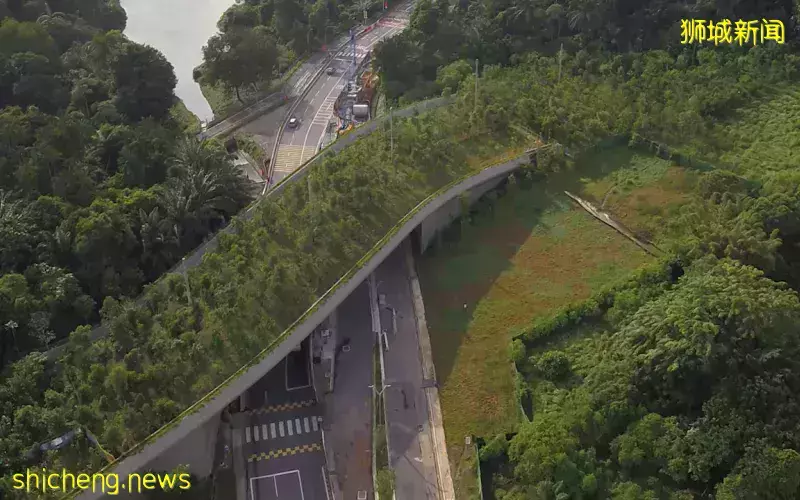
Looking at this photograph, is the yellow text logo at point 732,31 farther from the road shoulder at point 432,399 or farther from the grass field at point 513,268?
the road shoulder at point 432,399

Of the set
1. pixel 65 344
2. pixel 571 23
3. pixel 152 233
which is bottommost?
pixel 65 344

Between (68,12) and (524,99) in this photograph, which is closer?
(524,99)

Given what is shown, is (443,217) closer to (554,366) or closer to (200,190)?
(554,366)

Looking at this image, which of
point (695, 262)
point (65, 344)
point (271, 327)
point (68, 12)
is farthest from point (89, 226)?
point (68, 12)

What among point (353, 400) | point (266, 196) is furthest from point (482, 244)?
point (266, 196)

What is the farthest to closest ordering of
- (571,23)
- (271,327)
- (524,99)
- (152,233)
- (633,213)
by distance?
1. (571,23)
2. (524,99)
3. (633,213)
4. (152,233)
5. (271,327)

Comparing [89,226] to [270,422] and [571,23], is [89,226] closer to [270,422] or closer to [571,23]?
[270,422]
